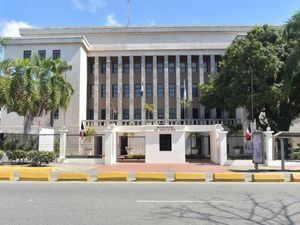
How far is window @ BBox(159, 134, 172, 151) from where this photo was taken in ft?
111

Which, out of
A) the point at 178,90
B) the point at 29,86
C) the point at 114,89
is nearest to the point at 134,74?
the point at 114,89

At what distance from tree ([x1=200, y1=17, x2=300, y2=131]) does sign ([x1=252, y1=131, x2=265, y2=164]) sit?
34.1 ft

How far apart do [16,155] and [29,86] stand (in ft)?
19.7

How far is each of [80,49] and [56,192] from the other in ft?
121

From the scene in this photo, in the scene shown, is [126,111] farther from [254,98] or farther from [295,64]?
[295,64]

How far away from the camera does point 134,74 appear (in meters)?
51.6

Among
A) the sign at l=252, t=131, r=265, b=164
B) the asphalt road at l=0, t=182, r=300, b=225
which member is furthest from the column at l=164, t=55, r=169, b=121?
the asphalt road at l=0, t=182, r=300, b=225

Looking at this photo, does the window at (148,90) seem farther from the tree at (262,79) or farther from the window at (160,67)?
the tree at (262,79)

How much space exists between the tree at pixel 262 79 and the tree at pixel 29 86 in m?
15.5

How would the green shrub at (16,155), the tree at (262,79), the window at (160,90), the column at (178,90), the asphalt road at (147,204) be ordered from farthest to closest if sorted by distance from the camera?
1. the window at (160,90)
2. the column at (178,90)
3. the tree at (262,79)
4. the green shrub at (16,155)
5. the asphalt road at (147,204)

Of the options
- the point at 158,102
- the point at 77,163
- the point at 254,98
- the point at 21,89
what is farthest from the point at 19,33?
the point at 254,98

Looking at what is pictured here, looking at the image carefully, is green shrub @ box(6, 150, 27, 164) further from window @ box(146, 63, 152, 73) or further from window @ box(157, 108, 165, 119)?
window @ box(146, 63, 152, 73)

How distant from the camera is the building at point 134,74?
46812mm

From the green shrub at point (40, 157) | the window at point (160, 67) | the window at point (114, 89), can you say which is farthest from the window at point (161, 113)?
the green shrub at point (40, 157)
